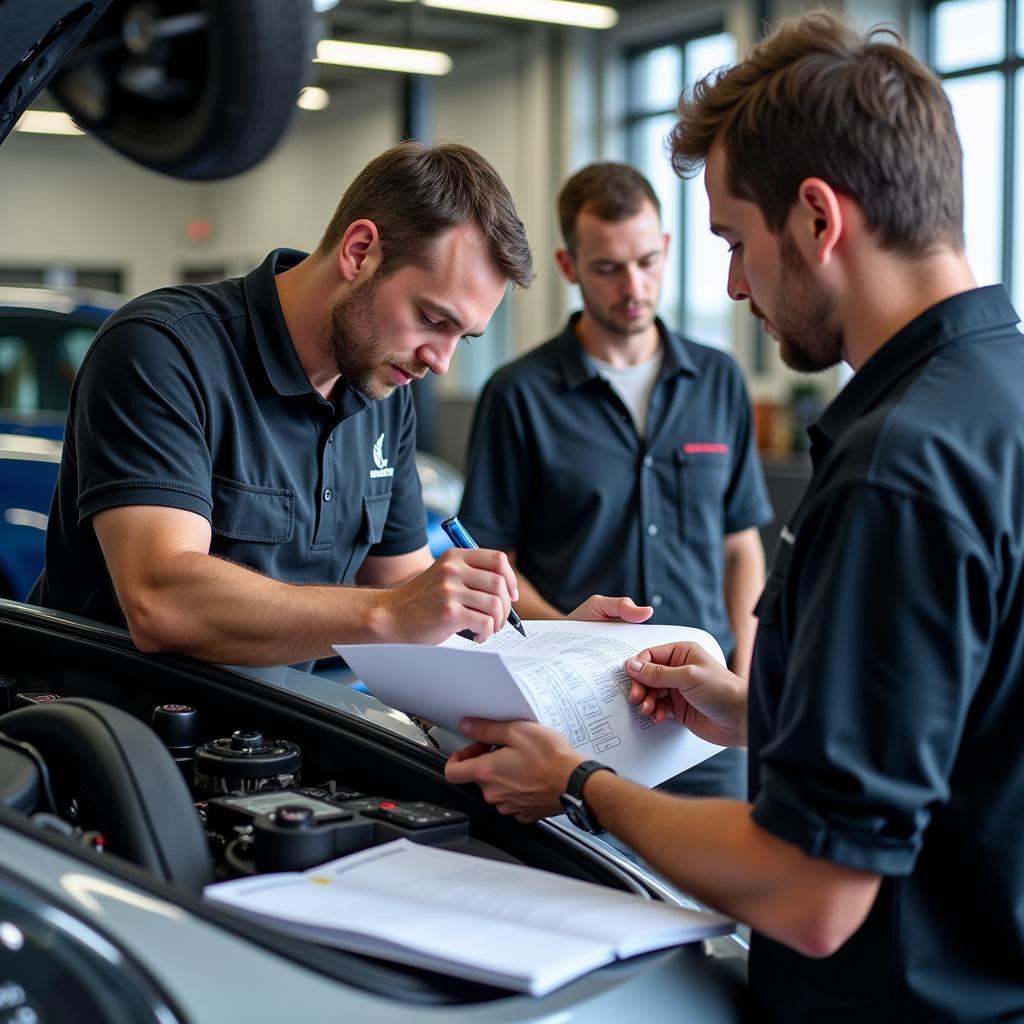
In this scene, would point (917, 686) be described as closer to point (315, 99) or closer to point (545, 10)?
point (545, 10)

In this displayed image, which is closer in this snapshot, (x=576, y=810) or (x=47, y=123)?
(x=576, y=810)

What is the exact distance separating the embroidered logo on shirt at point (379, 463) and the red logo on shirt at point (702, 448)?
0.81 m

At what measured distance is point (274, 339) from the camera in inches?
70.9

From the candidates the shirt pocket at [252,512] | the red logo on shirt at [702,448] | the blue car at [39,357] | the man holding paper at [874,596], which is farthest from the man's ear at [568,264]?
the blue car at [39,357]

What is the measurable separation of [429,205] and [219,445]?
0.43 meters

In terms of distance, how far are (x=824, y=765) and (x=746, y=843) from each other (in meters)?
0.09

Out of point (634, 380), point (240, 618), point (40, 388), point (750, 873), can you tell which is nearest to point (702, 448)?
point (634, 380)

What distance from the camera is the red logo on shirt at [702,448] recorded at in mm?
2643

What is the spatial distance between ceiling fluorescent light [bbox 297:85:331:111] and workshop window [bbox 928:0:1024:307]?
686 cm

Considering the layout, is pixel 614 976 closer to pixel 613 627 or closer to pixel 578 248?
pixel 613 627

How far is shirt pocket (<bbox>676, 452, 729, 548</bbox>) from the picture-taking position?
2627 mm

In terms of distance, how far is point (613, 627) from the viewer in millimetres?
1479

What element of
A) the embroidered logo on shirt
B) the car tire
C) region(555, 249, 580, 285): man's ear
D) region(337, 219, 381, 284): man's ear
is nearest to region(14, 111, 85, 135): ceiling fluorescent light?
the car tire

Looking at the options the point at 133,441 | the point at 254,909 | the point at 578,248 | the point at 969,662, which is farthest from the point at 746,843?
the point at 578,248
